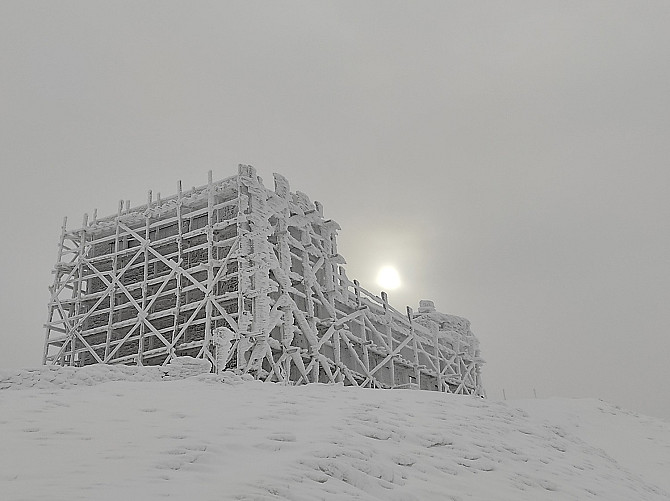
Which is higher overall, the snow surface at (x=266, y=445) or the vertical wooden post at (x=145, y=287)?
the vertical wooden post at (x=145, y=287)

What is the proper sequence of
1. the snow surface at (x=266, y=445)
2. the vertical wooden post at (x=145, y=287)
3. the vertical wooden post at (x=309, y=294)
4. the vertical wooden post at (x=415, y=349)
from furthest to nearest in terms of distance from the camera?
the vertical wooden post at (x=415, y=349)
the vertical wooden post at (x=309, y=294)
the vertical wooden post at (x=145, y=287)
the snow surface at (x=266, y=445)

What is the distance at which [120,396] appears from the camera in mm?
12031

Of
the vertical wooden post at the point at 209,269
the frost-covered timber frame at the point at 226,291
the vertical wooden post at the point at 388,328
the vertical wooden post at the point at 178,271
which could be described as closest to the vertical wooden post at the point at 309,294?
A: the frost-covered timber frame at the point at 226,291

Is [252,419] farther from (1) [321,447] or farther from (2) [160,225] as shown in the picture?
(2) [160,225]

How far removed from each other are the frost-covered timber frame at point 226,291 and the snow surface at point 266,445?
37.9 feet

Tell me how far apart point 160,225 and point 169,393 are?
20.3 meters

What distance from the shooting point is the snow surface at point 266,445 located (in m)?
7.30

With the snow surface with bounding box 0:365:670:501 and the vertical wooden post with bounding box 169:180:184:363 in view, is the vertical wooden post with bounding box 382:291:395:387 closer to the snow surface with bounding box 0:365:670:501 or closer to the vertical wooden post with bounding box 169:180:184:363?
the vertical wooden post with bounding box 169:180:184:363

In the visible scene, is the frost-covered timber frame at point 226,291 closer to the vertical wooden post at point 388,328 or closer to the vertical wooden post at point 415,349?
the vertical wooden post at point 388,328

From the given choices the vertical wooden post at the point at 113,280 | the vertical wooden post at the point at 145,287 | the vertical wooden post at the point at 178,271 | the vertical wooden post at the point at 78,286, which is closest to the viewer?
the vertical wooden post at the point at 178,271

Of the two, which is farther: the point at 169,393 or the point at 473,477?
the point at 169,393

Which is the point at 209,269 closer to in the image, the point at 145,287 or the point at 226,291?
the point at 226,291

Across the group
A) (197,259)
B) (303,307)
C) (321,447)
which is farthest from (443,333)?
(321,447)

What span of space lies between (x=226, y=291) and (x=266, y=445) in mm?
19669
